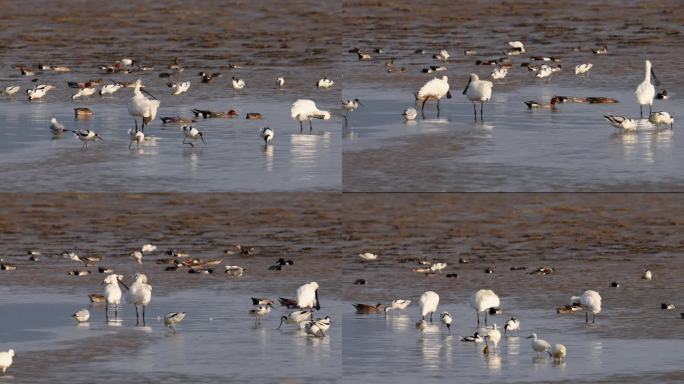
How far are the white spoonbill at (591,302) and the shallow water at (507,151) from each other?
71.6 inches

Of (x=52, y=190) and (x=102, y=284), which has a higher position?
Result: (x=52, y=190)

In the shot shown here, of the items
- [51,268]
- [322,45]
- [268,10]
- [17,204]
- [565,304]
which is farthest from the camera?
[268,10]

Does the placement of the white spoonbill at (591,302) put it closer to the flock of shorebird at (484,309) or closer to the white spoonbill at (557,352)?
the flock of shorebird at (484,309)

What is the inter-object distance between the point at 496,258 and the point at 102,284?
6.61 meters

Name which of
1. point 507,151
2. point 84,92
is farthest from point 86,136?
point 507,151

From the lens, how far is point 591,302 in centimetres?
2627

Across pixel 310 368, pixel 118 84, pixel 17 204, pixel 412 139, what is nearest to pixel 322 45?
pixel 118 84

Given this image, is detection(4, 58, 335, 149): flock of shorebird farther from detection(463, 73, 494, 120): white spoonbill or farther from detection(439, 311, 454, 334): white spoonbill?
detection(439, 311, 454, 334): white spoonbill

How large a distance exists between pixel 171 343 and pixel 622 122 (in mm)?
8651

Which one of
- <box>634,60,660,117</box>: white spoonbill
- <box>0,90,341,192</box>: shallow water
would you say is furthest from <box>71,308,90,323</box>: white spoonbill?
<box>634,60,660,117</box>: white spoonbill

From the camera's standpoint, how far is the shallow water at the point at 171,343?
72.9ft

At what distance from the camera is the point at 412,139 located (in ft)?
92.2

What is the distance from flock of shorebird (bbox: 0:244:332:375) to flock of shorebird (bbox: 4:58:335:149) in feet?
7.33

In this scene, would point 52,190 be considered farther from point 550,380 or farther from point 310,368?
point 550,380
